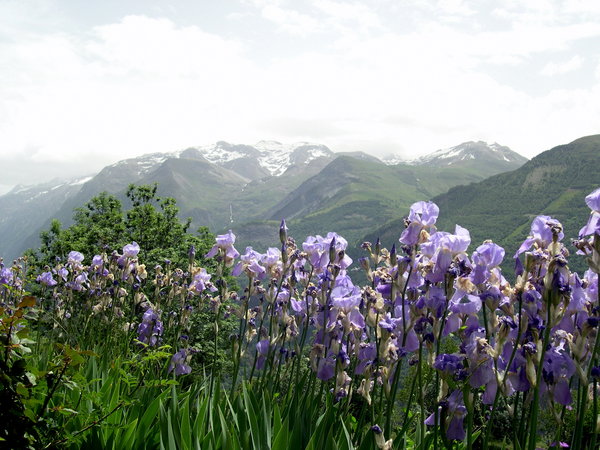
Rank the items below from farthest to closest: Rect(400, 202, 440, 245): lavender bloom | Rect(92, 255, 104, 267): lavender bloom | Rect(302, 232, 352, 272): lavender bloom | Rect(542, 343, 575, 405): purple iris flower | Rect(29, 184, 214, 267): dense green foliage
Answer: Rect(29, 184, 214, 267): dense green foliage < Rect(92, 255, 104, 267): lavender bloom < Rect(302, 232, 352, 272): lavender bloom < Rect(400, 202, 440, 245): lavender bloom < Rect(542, 343, 575, 405): purple iris flower

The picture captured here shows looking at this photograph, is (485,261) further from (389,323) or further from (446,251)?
(389,323)

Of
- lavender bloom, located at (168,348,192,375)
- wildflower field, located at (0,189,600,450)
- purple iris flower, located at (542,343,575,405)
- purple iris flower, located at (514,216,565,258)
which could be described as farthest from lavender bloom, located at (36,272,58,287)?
purple iris flower, located at (542,343,575,405)

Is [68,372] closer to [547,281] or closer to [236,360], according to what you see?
[236,360]

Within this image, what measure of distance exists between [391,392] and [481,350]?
87 cm

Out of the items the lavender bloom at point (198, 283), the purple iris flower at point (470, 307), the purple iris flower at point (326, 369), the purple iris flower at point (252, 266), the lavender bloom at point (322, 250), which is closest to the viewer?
the purple iris flower at point (470, 307)

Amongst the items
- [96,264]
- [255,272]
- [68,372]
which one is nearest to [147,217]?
[96,264]

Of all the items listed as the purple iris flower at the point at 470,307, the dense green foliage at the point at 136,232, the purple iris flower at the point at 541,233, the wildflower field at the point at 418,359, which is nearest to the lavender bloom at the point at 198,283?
the wildflower field at the point at 418,359

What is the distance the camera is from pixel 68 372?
2.70 meters

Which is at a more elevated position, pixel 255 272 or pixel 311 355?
pixel 255 272

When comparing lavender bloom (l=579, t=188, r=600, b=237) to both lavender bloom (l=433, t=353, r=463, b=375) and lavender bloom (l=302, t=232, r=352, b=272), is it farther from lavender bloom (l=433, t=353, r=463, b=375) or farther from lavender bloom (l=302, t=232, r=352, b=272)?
lavender bloom (l=302, t=232, r=352, b=272)

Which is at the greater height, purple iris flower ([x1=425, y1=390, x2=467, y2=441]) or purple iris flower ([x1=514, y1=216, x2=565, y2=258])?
purple iris flower ([x1=514, y1=216, x2=565, y2=258])

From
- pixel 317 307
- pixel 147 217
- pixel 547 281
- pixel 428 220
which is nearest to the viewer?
pixel 547 281

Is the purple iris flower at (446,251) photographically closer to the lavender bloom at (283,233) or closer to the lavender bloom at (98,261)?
the lavender bloom at (283,233)

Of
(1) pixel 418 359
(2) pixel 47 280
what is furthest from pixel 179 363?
(2) pixel 47 280
